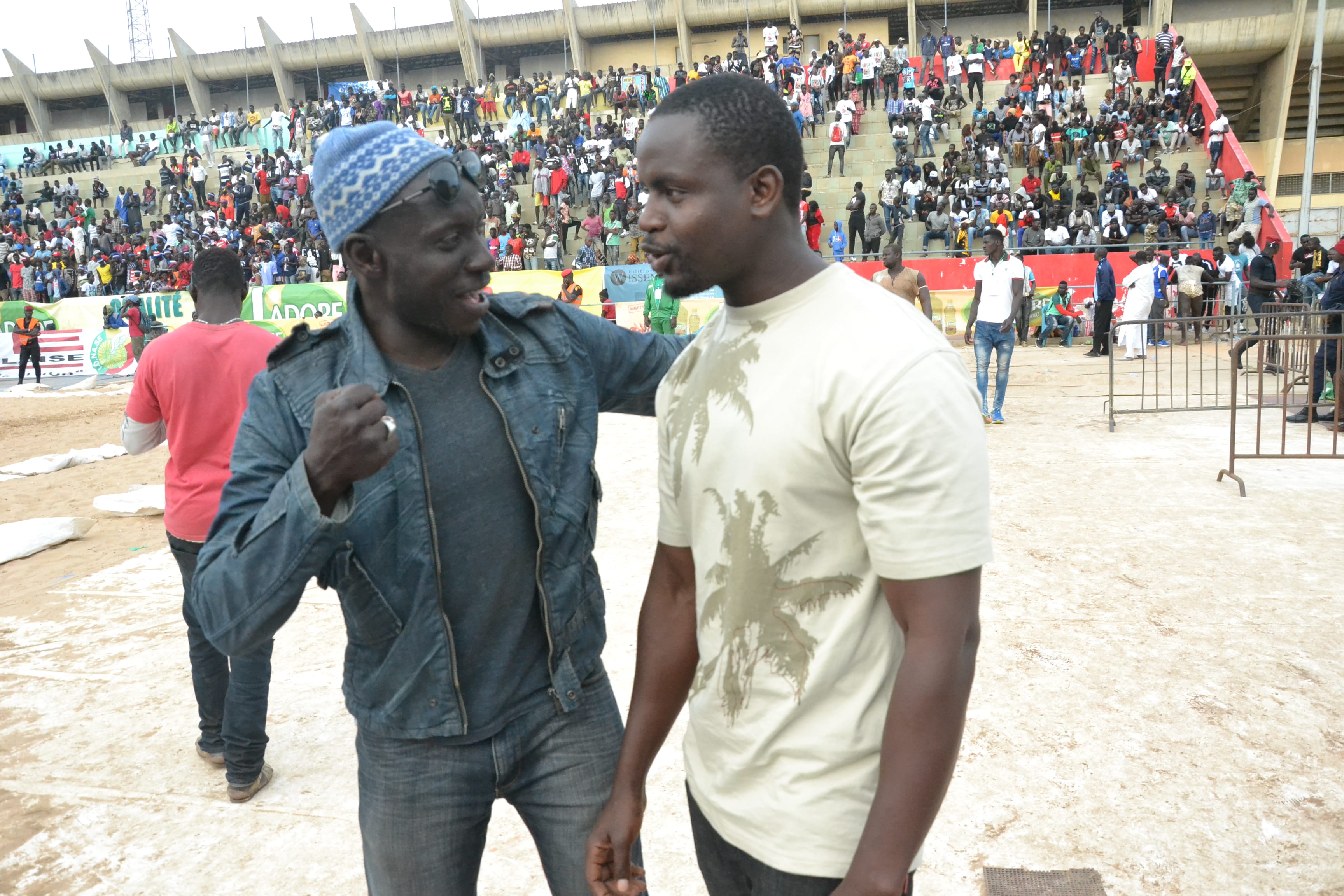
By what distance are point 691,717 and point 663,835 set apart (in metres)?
1.69

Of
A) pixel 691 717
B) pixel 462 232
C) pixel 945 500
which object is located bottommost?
pixel 691 717

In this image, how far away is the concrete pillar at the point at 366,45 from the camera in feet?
126

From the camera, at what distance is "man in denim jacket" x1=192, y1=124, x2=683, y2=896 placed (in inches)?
64.7

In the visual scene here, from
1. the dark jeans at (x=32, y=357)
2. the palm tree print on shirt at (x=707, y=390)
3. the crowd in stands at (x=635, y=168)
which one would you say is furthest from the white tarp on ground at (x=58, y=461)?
the crowd in stands at (x=635, y=168)

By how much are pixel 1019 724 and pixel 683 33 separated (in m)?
35.5

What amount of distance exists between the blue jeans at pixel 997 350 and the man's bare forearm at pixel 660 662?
7.72m

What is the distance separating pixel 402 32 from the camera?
3862 centimetres

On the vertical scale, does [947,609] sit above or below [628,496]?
above

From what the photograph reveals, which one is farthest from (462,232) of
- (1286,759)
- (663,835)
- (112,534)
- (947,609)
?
(112,534)

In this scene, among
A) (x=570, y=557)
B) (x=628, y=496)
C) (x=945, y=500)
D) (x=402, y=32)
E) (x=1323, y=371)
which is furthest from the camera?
(x=402, y=32)

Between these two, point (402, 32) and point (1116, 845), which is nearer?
point (1116, 845)

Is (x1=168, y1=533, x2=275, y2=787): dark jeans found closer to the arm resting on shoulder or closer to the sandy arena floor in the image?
the sandy arena floor

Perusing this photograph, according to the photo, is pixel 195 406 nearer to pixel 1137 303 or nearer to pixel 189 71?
pixel 1137 303

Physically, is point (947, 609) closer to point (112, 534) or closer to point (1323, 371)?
point (112, 534)
